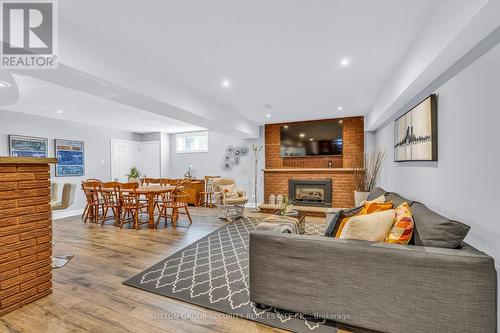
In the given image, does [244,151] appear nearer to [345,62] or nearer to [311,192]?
[311,192]

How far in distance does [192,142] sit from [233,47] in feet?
18.6

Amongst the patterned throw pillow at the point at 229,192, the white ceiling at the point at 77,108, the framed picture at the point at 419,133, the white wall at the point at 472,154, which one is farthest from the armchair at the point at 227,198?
the white wall at the point at 472,154

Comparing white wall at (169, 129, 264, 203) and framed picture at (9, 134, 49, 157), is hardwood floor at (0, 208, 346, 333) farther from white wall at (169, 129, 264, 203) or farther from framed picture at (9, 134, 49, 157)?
white wall at (169, 129, 264, 203)

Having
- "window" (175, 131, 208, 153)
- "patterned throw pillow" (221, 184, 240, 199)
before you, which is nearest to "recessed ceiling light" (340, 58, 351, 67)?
"patterned throw pillow" (221, 184, 240, 199)

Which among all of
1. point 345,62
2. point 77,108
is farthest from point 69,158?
point 345,62

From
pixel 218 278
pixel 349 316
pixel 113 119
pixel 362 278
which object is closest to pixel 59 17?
pixel 218 278

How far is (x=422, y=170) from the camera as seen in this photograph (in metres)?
2.60

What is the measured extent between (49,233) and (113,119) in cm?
434

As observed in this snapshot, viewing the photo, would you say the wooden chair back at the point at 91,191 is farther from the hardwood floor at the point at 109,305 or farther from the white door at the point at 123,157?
the white door at the point at 123,157

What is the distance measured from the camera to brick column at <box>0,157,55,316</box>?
1816mm

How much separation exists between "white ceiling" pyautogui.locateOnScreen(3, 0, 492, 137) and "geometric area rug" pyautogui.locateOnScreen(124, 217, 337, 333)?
207 centimetres

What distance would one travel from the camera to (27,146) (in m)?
5.00

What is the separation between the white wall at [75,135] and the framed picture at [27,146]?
0.08m

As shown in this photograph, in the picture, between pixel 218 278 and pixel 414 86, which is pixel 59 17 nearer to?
pixel 218 278
